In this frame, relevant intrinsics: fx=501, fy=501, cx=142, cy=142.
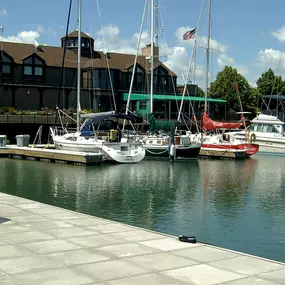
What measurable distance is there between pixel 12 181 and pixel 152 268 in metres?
20.2

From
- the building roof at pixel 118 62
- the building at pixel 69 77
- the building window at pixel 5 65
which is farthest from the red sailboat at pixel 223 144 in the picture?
the building window at pixel 5 65

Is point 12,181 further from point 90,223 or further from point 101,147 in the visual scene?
point 90,223

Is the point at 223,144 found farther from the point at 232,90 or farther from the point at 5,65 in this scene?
the point at 232,90

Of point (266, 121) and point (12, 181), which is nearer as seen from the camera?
point (12, 181)

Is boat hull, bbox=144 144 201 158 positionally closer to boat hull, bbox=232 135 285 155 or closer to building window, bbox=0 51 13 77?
boat hull, bbox=232 135 285 155

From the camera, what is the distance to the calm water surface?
51.0 feet

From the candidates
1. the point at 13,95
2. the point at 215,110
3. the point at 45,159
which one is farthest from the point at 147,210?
the point at 215,110

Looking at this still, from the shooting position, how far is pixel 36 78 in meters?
67.2

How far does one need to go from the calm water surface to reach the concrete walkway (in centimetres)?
364

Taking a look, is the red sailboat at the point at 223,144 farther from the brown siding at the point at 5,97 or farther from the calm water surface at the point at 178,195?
the brown siding at the point at 5,97

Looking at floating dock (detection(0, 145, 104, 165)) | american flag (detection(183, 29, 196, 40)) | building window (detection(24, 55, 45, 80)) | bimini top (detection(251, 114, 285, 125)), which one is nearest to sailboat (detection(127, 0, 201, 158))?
floating dock (detection(0, 145, 104, 165))

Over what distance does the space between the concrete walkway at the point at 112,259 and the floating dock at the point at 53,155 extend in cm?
2408

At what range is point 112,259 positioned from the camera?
9.07 metres

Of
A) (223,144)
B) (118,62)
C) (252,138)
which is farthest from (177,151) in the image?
(118,62)
